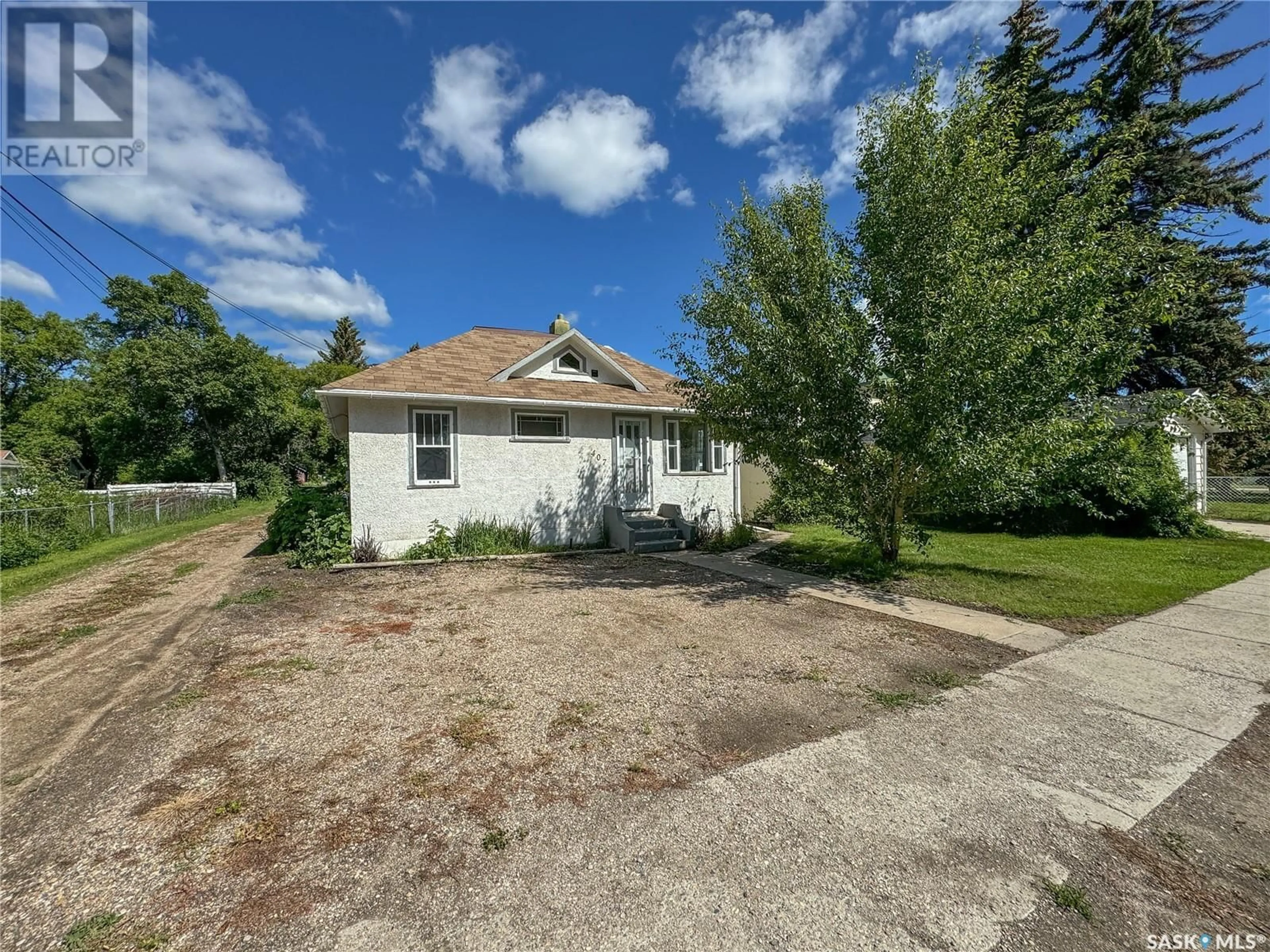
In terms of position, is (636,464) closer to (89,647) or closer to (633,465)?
(633,465)

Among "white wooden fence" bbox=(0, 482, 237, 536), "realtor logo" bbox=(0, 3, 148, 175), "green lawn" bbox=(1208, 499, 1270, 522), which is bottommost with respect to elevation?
"green lawn" bbox=(1208, 499, 1270, 522)

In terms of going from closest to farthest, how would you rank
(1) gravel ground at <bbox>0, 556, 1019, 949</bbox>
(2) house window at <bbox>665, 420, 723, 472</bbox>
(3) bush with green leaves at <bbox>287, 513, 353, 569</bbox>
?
(1) gravel ground at <bbox>0, 556, 1019, 949</bbox>
(3) bush with green leaves at <bbox>287, 513, 353, 569</bbox>
(2) house window at <bbox>665, 420, 723, 472</bbox>

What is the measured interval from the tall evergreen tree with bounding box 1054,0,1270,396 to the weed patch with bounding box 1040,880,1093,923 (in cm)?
2410

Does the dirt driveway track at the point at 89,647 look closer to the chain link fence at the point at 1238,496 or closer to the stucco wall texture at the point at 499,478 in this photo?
the stucco wall texture at the point at 499,478

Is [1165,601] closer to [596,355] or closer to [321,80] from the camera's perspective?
[596,355]

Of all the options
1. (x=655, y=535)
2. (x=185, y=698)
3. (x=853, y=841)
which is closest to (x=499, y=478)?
(x=655, y=535)

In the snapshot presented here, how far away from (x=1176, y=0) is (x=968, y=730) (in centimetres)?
2871

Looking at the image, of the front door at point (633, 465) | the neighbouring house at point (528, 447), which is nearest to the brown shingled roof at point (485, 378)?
the neighbouring house at point (528, 447)

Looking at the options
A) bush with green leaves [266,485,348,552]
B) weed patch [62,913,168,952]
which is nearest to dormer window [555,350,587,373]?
bush with green leaves [266,485,348,552]

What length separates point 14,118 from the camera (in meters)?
7.60

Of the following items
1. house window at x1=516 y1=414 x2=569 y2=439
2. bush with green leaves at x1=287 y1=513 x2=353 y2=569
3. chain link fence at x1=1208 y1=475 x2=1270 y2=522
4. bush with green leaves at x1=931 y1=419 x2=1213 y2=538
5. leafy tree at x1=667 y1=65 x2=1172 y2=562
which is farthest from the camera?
chain link fence at x1=1208 y1=475 x2=1270 y2=522

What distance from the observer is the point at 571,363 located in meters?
12.5

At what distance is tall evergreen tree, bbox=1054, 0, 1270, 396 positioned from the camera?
18.0 metres

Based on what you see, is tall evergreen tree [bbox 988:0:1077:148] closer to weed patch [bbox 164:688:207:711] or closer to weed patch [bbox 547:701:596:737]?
weed patch [bbox 547:701:596:737]
